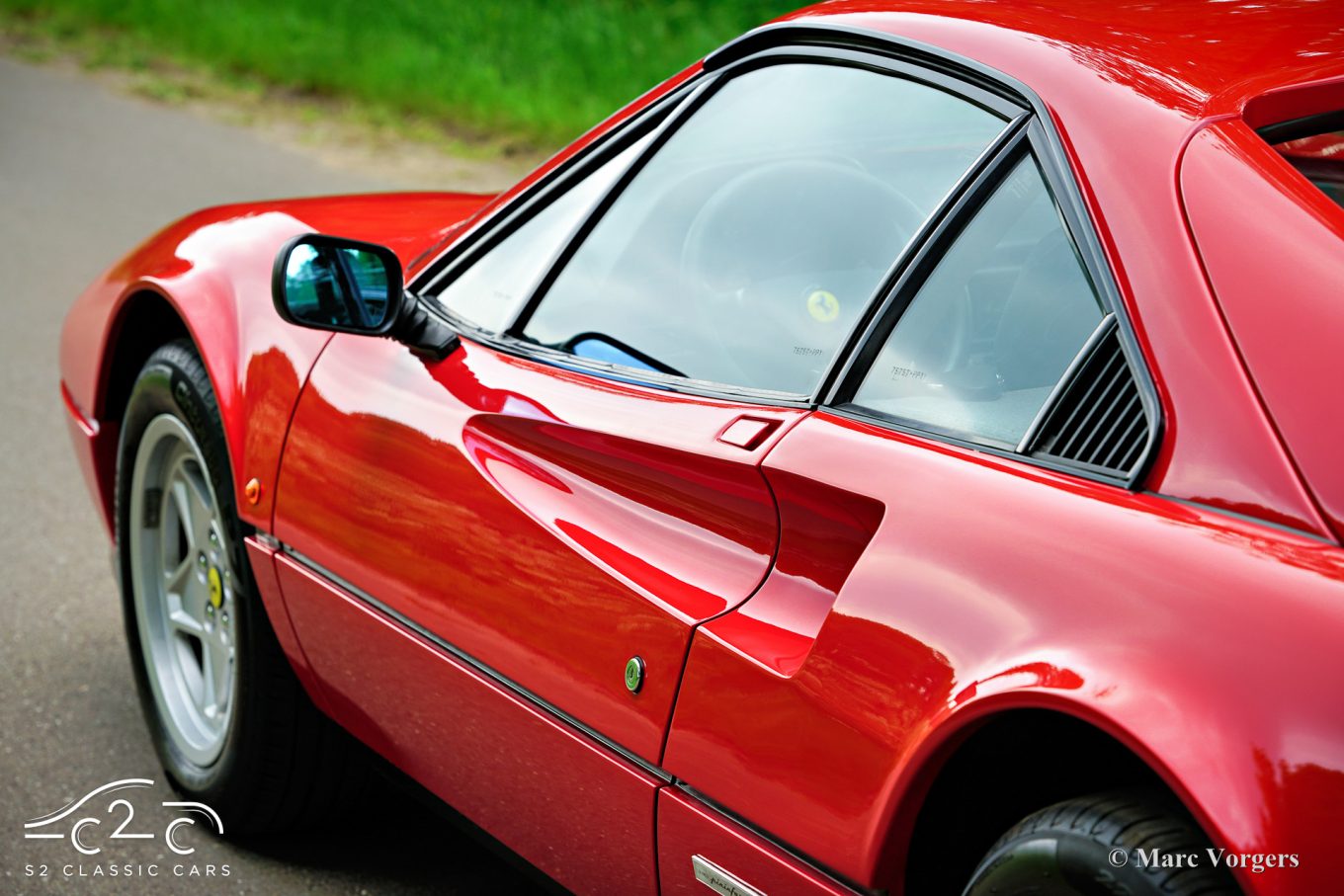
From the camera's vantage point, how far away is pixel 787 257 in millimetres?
2217

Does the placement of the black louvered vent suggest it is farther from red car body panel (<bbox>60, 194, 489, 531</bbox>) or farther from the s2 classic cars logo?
the s2 classic cars logo

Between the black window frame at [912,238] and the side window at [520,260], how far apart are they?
0.04 feet

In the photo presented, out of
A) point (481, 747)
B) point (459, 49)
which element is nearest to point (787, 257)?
point (481, 747)

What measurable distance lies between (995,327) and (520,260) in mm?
992

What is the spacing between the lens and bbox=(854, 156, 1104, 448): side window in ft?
5.74

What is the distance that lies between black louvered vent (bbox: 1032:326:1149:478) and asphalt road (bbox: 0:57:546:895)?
4.39 ft

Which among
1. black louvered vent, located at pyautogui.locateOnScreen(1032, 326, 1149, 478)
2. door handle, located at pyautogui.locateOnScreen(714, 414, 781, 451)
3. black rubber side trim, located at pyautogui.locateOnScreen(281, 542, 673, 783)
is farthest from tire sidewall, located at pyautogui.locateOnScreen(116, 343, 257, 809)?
black louvered vent, located at pyautogui.locateOnScreen(1032, 326, 1149, 478)

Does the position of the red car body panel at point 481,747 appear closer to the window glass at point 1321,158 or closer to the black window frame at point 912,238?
the black window frame at point 912,238

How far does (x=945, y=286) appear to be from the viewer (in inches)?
74.2

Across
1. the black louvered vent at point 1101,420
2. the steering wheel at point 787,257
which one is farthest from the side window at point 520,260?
the black louvered vent at point 1101,420

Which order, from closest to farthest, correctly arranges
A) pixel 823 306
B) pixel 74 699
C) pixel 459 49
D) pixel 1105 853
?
1. pixel 1105 853
2. pixel 823 306
3. pixel 74 699
4. pixel 459 49

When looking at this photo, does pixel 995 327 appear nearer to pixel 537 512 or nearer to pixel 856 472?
pixel 856 472

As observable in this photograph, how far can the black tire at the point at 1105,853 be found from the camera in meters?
1.38

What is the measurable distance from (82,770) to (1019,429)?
8.19 feet
